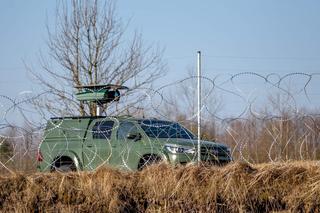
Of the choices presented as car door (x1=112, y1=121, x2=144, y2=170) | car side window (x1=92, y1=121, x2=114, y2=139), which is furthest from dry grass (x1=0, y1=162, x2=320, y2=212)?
car side window (x1=92, y1=121, x2=114, y2=139)

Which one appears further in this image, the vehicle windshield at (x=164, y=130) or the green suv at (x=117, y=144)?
the vehicle windshield at (x=164, y=130)

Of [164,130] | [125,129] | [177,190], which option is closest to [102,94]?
[125,129]

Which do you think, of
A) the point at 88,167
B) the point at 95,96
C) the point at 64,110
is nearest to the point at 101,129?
the point at 95,96

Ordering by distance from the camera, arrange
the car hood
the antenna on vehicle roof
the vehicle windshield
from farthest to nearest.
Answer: the antenna on vehicle roof < the vehicle windshield < the car hood

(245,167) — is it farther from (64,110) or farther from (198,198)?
(64,110)

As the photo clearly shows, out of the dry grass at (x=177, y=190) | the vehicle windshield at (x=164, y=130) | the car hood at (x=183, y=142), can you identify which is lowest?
the dry grass at (x=177, y=190)

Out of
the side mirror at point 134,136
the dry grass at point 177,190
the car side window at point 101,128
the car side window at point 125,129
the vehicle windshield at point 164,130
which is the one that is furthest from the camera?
the car side window at point 101,128

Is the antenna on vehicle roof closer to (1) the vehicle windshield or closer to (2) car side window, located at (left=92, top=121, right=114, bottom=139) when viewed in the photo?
(2) car side window, located at (left=92, top=121, right=114, bottom=139)

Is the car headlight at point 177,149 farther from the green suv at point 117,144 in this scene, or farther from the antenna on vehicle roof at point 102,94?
the antenna on vehicle roof at point 102,94

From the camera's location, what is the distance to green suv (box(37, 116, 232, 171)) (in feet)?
41.1

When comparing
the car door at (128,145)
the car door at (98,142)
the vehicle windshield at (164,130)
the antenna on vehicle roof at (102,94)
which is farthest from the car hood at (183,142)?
the antenna on vehicle roof at (102,94)

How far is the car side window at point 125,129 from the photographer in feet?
44.9

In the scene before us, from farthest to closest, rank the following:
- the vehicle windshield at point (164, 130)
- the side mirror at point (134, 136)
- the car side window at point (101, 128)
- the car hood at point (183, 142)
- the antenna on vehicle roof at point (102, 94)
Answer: the antenna on vehicle roof at point (102, 94)
the car side window at point (101, 128)
the side mirror at point (134, 136)
the vehicle windshield at point (164, 130)
the car hood at point (183, 142)

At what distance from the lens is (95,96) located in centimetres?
1431
